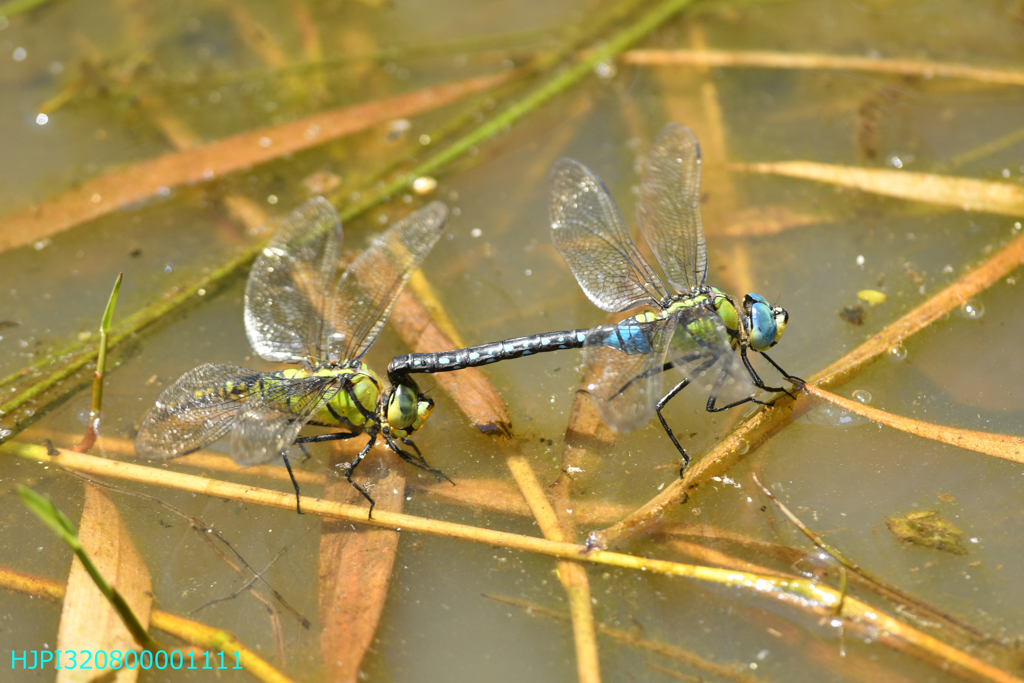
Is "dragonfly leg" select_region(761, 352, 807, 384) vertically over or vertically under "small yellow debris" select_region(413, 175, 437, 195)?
under

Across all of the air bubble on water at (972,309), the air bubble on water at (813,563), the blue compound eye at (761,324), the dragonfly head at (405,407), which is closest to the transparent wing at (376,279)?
the dragonfly head at (405,407)

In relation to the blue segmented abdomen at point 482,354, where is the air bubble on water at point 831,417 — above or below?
below

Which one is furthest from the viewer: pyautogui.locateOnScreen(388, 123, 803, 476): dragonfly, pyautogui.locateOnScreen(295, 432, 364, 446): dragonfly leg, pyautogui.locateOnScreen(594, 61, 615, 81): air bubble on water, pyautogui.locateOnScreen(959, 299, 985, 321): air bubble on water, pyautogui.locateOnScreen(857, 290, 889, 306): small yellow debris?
pyautogui.locateOnScreen(594, 61, 615, 81): air bubble on water

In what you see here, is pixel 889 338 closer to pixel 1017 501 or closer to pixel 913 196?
pixel 1017 501

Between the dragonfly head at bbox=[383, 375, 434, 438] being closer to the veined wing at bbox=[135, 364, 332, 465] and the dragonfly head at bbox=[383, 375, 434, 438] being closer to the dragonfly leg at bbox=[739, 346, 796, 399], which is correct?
the veined wing at bbox=[135, 364, 332, 465]

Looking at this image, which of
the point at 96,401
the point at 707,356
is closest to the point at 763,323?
the point at 707,356

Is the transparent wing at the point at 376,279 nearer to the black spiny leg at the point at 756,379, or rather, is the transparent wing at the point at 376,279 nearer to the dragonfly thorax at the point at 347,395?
the dragonfly thorax at the point at 347,395

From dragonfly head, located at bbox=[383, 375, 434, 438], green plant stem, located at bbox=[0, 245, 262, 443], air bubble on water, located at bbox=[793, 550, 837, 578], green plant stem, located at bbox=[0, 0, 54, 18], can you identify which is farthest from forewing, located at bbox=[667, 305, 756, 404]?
green plant stem, located at bbox=[0, 0, 54, 18]
